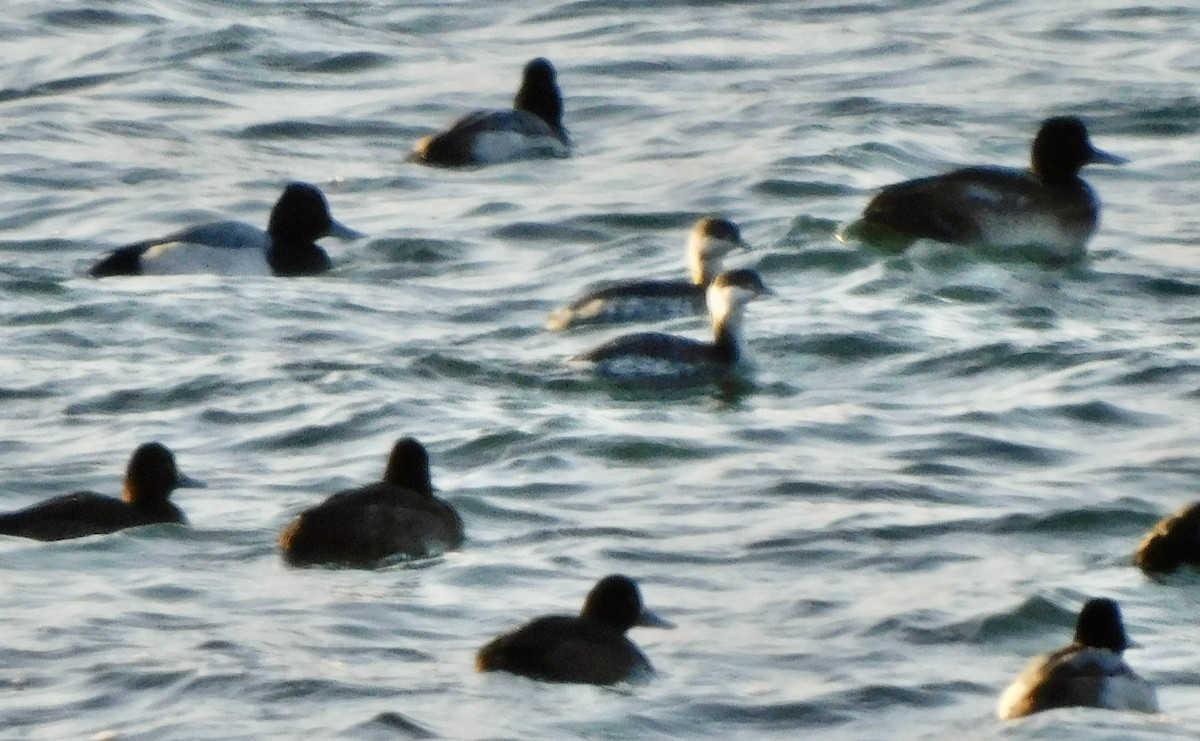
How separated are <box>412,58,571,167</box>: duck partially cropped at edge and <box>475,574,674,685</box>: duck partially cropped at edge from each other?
11.6 metres

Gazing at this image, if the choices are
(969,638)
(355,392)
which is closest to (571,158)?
(355,392)

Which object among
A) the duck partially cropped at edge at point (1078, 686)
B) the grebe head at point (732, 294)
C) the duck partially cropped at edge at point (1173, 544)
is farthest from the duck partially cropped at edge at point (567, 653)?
the grebe head at point (732, 294)

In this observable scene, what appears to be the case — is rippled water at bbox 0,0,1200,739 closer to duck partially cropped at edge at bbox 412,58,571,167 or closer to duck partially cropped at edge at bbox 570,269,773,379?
duck partially cropped at edge at bbox 570,269,773,379

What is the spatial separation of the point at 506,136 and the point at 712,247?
445 cm

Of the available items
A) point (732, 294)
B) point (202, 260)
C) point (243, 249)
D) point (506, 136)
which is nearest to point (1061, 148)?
point (506, 136)

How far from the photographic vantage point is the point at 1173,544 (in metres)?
12.5

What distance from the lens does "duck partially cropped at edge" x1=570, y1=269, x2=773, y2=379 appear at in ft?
53.2

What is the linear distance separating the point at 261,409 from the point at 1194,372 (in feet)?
15.1

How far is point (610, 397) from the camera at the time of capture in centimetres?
1620

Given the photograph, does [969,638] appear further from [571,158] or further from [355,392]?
[571,158]

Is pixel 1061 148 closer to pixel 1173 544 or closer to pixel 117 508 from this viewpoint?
pixel 1173 544

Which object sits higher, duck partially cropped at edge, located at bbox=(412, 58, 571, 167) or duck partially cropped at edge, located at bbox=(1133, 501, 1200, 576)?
duck partially cropped at edge, located at bbox=(412, 58, 571, 167)

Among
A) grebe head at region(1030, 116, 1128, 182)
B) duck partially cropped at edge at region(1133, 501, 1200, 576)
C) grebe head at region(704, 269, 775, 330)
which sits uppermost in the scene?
grebe head at region(1030, 116, 1128, 182)

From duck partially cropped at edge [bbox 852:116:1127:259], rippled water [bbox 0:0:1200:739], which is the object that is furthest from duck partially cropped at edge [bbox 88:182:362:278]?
duck partially cropped at edge [bbox 852:116:1127:259]
